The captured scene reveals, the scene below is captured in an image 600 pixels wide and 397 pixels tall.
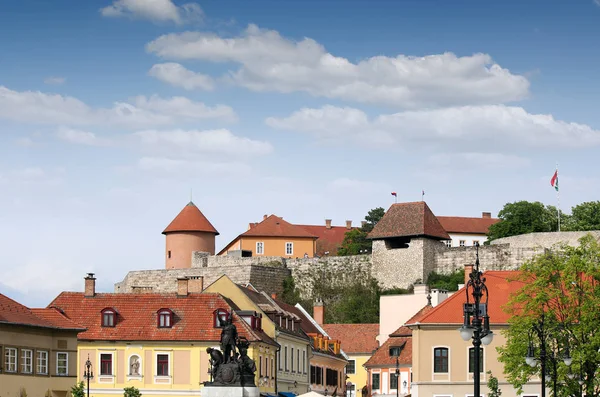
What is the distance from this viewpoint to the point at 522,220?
415 ft

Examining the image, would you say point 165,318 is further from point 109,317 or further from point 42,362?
point 42,362

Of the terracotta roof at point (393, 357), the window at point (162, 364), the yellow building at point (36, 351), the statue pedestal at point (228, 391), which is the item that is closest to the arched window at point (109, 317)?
the window at point (162, 364)

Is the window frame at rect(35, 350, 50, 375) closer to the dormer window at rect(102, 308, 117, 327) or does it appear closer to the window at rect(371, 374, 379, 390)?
the dormer window at rect(102, 308, 117, 327)

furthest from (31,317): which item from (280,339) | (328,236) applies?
(328,236)

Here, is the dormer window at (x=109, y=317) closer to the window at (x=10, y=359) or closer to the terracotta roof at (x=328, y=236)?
the window at (x=10, y=359)

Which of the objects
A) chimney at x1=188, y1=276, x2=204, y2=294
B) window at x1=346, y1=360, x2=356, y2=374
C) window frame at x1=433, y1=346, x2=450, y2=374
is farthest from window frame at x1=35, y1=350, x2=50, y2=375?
window at x1=346, y1=360, x2=356, y2=374

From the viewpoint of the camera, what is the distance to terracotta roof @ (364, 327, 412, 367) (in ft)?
261

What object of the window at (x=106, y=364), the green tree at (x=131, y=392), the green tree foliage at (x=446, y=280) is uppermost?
the green tree foliage at (x=446, y=280)

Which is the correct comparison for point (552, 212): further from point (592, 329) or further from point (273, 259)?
point (592, 329)

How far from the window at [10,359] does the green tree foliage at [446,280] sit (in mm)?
52567

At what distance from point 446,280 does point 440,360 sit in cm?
4514

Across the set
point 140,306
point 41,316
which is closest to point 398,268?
point 140,306

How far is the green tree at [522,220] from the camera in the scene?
125938 millimetres

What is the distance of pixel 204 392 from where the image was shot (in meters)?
37.0
